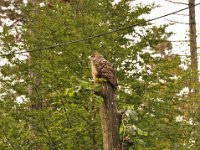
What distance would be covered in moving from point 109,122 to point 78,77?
4.05 metres

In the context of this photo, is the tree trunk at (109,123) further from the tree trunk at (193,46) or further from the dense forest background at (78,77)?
the tree trunk at (193,46)

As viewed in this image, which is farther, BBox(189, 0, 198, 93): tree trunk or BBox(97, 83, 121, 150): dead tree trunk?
BBox(189, 0, 198, 93): tree trunk

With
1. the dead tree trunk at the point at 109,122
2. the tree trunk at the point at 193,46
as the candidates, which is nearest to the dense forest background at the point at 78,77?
the tree trunk at the point at 193,46

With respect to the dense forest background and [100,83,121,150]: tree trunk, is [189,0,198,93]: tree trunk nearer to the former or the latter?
the dense forest background

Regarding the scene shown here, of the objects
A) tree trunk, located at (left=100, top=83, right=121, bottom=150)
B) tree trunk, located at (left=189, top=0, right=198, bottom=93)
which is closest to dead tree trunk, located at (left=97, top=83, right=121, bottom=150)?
tree trunk, located at (left=100, top=83, right=121, bottom=150)

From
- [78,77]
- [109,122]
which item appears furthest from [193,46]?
[109,122]

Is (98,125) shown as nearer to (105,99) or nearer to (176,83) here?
(176,83)

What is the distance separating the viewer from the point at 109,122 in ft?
8.77

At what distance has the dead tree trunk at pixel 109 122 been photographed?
266 cm

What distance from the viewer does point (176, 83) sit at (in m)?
8.30

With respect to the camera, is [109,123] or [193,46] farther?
[193,46]

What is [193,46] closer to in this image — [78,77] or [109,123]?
[78,77]

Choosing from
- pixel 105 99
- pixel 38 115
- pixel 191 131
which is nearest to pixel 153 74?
pixel 191 131

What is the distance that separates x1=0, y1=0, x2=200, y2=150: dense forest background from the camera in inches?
258
